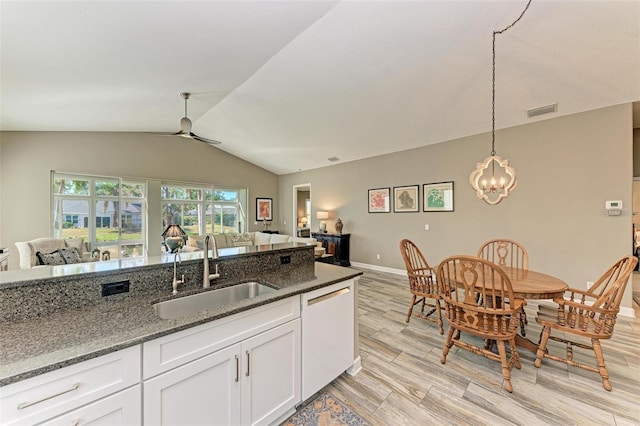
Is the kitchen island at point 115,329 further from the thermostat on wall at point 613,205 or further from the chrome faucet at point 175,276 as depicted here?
the thermostat on wall at point 613,205

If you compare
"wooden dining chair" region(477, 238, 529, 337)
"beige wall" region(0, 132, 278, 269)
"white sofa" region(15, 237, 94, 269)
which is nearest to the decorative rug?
"wooden dining chair" region(477, 238, 529, 337)

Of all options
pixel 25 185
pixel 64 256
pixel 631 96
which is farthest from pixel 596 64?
pixel 25 185

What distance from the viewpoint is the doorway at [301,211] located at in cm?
809

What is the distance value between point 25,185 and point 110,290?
5.56 metres

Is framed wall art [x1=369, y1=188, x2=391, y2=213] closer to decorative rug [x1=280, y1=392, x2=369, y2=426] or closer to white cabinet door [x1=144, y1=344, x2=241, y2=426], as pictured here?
decorative rug [x1=280, y1=392, x2=369, y2=426]

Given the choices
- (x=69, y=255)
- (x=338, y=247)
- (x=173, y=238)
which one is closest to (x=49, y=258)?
(x=69, y=255)

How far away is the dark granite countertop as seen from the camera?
0.85 metres

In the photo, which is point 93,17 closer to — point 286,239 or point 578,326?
point 578,326

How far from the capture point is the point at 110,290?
4.58ft

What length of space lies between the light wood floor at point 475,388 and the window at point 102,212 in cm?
593

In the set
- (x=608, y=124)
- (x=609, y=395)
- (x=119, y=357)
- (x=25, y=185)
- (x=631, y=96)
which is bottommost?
(x=609, y=395)

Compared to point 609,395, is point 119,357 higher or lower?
higher

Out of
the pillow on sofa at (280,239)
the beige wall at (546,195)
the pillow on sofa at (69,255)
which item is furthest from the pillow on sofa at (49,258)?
the beige wall at (546,195)

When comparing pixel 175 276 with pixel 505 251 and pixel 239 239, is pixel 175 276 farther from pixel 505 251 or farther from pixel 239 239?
pixel 239 239
